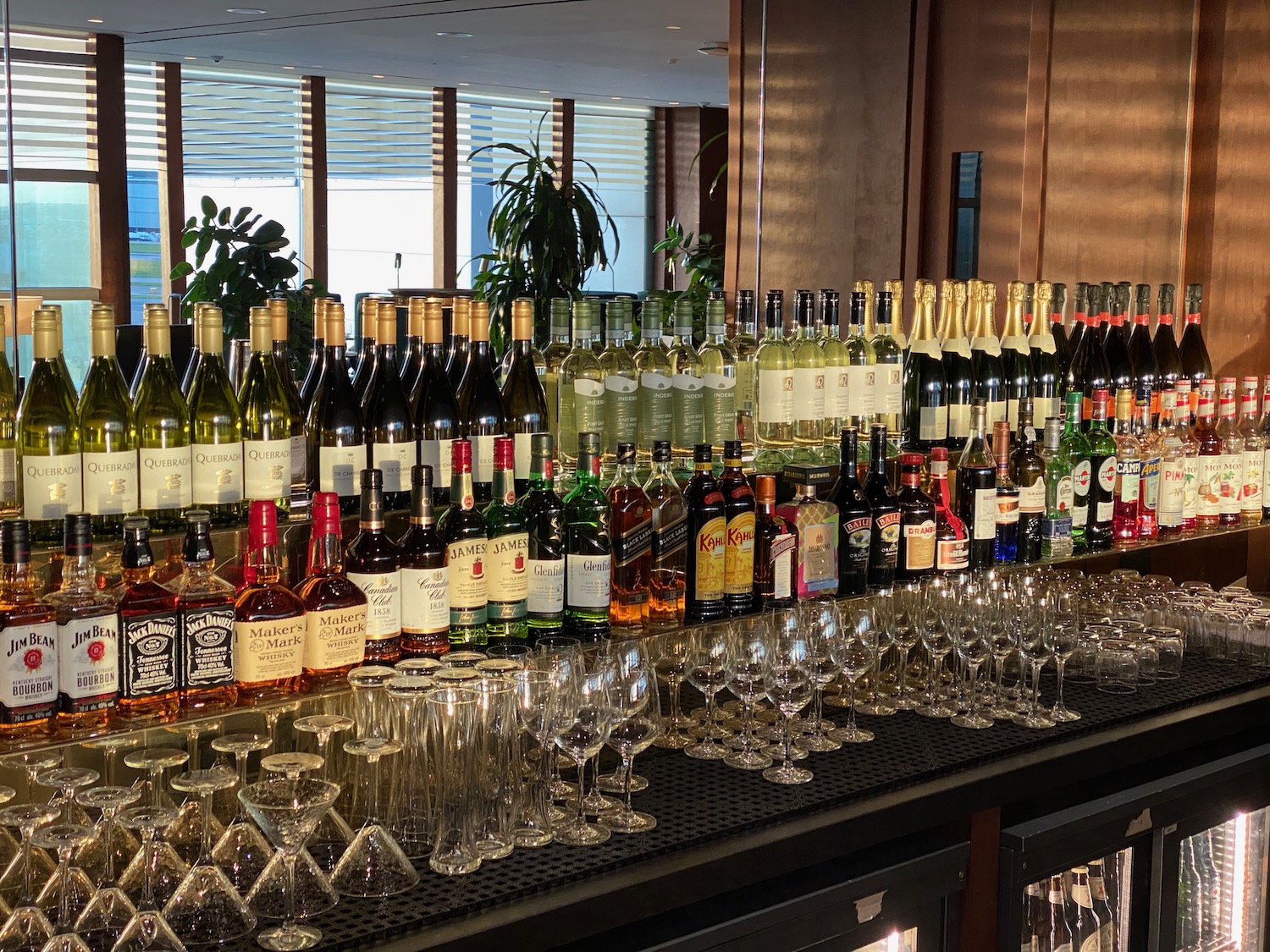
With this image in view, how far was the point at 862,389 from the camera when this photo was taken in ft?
8.36

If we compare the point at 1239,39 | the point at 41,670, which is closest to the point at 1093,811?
the point at 41,670

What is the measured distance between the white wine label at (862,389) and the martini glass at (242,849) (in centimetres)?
130

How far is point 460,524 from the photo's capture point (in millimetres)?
1999

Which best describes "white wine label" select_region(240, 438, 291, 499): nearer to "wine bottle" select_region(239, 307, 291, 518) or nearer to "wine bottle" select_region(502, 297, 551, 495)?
"wine bottle" select_region(239, 307, 291, 518)

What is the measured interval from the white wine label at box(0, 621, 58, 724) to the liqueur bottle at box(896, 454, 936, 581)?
1521mm

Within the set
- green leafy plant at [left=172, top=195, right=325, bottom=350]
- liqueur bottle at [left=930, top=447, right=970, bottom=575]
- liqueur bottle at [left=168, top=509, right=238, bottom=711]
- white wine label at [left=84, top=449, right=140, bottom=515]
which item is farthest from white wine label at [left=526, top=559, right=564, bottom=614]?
green leafy plant at [left=172, top=195, right=325, bottom=350]

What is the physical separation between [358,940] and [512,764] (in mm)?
319

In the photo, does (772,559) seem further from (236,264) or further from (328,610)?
(236,264)

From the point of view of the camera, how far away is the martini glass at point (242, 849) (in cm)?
169

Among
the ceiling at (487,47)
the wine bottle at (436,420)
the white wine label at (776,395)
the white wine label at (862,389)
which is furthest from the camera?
the ceiling at (487,47)

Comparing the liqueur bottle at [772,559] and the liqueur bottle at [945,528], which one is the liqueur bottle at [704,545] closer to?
the liqueur bottle at [772,559]

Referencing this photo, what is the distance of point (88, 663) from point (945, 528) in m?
1.58

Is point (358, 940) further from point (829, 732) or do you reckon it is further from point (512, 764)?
point (829, 732)

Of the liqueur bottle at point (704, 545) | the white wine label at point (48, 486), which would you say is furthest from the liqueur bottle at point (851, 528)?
the white wine label at point (48, 486)
